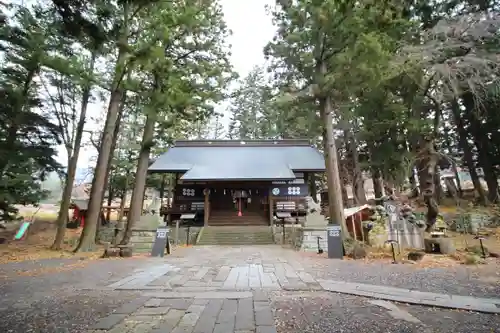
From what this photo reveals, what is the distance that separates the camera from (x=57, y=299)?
11.6 feet

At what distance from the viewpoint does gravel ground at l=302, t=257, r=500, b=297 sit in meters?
3.97

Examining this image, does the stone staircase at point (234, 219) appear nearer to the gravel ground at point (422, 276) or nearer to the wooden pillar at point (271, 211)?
the wooden pillar at point (271, 211)

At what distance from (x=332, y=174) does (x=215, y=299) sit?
6.63 metres

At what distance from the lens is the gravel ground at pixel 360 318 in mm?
2559

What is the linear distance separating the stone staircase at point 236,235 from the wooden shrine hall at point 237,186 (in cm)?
90

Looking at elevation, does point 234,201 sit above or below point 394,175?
below

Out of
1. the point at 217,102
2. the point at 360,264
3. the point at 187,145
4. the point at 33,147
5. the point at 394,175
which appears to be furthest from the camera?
the point at 187,145

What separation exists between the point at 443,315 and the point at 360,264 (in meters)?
3.27

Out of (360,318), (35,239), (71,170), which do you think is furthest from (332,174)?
(35,239)

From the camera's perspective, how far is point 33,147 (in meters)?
13.0

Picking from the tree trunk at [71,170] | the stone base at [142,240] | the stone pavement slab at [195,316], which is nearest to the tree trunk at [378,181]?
the stone base at [142,240]

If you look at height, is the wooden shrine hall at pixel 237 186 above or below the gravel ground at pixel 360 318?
above

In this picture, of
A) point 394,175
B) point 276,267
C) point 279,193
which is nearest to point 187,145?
point 279,193

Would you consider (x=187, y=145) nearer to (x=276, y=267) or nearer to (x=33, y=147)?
(x=33, y=147)
